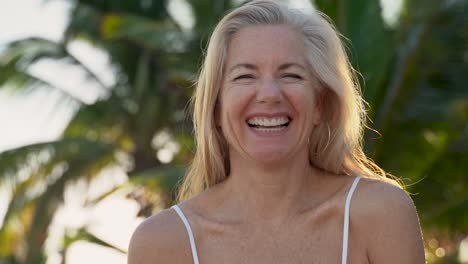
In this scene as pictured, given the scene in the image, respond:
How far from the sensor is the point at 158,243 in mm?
3869

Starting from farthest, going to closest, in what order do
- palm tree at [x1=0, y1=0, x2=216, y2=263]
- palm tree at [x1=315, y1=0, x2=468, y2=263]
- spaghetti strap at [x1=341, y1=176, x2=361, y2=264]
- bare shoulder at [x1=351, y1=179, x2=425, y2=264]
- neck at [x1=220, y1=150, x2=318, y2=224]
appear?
palm tree at [x1=0, y1=0, x2=216, y2=263] < palm tree at [x1=315, y1=0, x2=468, y2=263] < neck at [x1=220, y1=150, x2=318, y2=224] < spaghetti strap at [x1=341, y1=176, x2=361, y2=264] < bare shoulder at [x1=351, y1=179, x2=425, y2=264]

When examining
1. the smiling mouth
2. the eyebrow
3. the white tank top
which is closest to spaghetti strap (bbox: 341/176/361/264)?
the white tank top

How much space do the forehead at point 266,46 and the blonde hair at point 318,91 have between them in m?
0.03

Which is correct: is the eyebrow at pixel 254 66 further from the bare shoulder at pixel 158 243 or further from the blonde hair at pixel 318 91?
the bare shoulder at pixel 158 243

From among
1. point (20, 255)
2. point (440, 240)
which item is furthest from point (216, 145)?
point (20, 255)

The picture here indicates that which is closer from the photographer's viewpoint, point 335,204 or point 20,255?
point 335,204

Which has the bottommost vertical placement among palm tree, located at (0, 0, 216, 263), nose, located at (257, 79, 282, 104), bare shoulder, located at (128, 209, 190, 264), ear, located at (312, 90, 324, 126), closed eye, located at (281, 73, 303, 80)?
palm tree, located at (0, 0, 216, 263)

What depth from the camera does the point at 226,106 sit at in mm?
3773

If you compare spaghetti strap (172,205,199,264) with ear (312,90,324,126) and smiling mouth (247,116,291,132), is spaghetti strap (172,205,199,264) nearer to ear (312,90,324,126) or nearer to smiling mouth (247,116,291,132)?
smiling mouth (247,116,291,132)

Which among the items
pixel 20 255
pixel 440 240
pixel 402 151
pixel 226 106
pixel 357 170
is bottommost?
pixel 20 255

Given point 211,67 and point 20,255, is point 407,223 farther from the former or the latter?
point 20,255

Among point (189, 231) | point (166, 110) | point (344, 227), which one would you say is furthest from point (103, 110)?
point (344, 227)

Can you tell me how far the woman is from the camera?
3.68 m

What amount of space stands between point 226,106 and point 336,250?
1.97 ft
